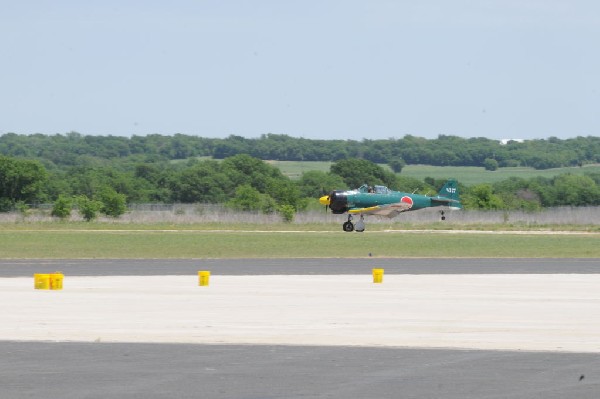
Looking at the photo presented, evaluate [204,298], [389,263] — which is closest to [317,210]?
[389,263]

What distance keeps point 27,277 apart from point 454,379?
24.1 m

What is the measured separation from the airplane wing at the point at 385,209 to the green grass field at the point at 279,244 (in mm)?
7270

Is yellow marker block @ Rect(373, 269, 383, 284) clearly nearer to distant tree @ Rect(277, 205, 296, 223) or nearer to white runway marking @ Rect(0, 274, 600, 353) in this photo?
white runway marking @ Rect(0, 274, 600, 353)

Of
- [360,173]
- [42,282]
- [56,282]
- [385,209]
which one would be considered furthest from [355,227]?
[360,173]

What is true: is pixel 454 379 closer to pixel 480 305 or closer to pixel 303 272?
pixel 480 305

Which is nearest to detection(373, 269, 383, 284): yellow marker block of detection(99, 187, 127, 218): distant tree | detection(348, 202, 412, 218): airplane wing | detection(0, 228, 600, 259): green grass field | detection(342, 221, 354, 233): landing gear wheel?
detection(0, 228, 600, 259): green grass field

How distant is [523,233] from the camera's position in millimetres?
80875

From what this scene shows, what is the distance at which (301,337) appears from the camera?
2230cm

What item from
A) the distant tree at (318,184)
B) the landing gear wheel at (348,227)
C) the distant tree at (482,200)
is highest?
the distant tree at (318,184)

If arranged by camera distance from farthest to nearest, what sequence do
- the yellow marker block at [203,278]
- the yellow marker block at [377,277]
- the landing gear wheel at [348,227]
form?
the landing gear wheel at [348,227], the yellow marker block at [377,277], the yellow marker block at [203,278]

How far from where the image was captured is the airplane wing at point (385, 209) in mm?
87375

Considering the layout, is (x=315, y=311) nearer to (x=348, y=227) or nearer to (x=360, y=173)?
(x=348, y=227)

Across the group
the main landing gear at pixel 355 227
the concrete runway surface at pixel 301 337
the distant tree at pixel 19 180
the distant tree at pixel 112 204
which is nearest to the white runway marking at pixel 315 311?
the concrete runway surface at pixel 301 337

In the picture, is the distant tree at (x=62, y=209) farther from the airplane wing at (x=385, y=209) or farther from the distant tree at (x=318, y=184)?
the distant tree at (x=318, y=184)
